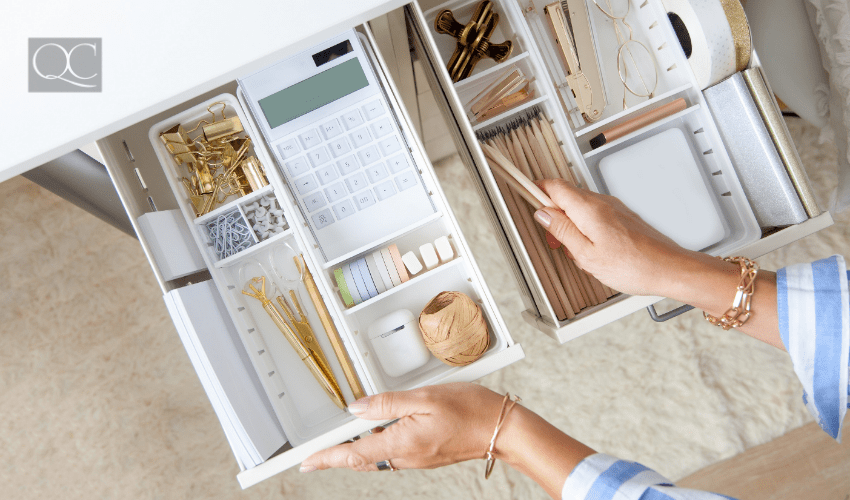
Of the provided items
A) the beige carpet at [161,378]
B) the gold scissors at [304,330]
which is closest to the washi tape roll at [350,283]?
the gold scissors at [304,330]

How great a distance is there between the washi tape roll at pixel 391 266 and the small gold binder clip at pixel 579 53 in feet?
1.14

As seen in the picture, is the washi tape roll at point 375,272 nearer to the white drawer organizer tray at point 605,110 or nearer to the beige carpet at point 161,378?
the white drawer organizer tray at point 605,110

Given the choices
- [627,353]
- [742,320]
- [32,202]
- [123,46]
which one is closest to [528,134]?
[742,320]

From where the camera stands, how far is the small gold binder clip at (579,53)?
711 mm

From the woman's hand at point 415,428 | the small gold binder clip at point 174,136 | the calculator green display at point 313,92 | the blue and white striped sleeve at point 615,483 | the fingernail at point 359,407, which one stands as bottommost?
the blue and white striped sleeve at point 615,483

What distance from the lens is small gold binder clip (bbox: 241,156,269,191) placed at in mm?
668

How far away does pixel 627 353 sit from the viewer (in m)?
1.15

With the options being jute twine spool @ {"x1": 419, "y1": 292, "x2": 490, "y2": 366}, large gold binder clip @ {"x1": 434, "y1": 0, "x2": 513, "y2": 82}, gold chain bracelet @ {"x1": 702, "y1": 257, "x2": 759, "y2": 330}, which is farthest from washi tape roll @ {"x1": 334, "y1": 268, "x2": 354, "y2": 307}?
gold chain bracelet @ {"x1": 702, "y1": 257, "x2": 759, "y2": 330}

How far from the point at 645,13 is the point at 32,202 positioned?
4.52 feet

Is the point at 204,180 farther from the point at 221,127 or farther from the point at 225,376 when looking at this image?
the point at 225,376

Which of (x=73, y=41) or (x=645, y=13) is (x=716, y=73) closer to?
(x=645, y=13)

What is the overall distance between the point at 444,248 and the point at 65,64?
1.40 ft

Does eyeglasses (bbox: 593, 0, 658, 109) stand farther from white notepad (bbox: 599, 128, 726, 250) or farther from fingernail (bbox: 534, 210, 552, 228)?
fingernail (bbox: 534, 210, 552, 228)

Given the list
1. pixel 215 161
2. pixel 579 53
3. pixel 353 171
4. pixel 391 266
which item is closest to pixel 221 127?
pixel 215 161
